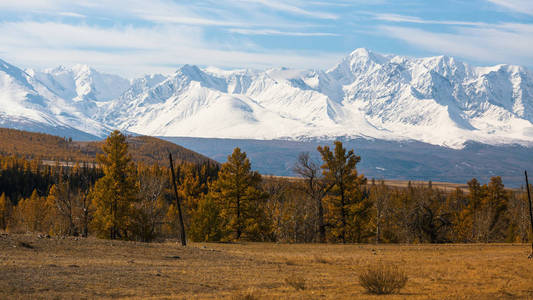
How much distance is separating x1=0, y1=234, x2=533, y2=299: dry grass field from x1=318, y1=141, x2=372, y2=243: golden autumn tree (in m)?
20.4

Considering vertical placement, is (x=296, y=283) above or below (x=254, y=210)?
below

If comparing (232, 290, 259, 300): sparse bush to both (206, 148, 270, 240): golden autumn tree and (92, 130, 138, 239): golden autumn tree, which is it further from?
(206, 148, 270, 240): golden autumn tree

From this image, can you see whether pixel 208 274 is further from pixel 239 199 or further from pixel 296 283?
pixel 239 199

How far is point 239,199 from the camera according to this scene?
63.0 metres

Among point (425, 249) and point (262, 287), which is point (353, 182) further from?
point (262, 287)

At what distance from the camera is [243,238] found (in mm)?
64625

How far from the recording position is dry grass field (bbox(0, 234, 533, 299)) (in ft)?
76.2

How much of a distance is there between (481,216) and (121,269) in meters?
68.5

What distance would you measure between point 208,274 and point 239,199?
3396 cm

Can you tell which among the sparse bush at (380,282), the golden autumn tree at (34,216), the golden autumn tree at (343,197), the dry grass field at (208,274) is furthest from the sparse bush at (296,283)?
the golden autumn tree at (34,216)

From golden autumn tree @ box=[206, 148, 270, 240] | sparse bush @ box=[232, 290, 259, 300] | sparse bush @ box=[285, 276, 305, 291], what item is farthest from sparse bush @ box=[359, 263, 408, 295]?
golden autumn tree @ box=[206, 148, 270, 240]

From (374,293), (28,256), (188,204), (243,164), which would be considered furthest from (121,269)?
(188,204)

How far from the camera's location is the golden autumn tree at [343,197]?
202ft

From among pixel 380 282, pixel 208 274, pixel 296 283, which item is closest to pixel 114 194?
pixel 208 274
